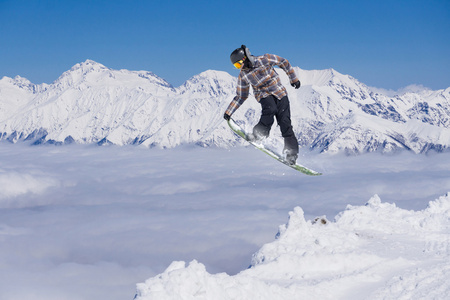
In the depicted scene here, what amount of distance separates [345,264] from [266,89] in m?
12.8

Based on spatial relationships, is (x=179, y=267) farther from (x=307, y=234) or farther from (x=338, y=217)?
(x=338, y=217)

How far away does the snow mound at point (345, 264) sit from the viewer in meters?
12.1

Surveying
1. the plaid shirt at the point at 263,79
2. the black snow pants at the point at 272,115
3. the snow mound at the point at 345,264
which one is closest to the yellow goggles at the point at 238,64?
the plaid shirt at the point at 263,79

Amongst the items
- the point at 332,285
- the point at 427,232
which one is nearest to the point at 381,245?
the point at 427,232

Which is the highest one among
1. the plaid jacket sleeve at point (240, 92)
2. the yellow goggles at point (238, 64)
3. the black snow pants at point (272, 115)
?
the yellow goggles at point (238, 64)

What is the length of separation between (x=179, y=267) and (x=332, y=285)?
644cm

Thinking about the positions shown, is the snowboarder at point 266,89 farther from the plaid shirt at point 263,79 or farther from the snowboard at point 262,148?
the snowboard at point 262,148

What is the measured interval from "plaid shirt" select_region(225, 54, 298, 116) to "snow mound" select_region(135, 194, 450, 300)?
242 inches

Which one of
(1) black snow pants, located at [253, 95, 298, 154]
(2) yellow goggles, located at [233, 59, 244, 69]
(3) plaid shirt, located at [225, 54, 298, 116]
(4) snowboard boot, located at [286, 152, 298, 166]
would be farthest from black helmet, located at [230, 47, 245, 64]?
(4) snowboard boot, located at [286, 152, 298, 166]

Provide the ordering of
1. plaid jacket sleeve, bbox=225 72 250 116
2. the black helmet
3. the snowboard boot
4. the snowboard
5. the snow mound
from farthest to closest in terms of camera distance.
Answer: the snow mound → the snowboard boot → the snowboard → plaid jacket sleeve, bbox=225 72 250 116 → the black helmet

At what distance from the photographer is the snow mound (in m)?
12.1

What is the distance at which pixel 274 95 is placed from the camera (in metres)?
8.71

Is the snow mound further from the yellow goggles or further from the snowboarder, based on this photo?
the yellow goggles

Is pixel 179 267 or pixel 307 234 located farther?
pixel 307 234
